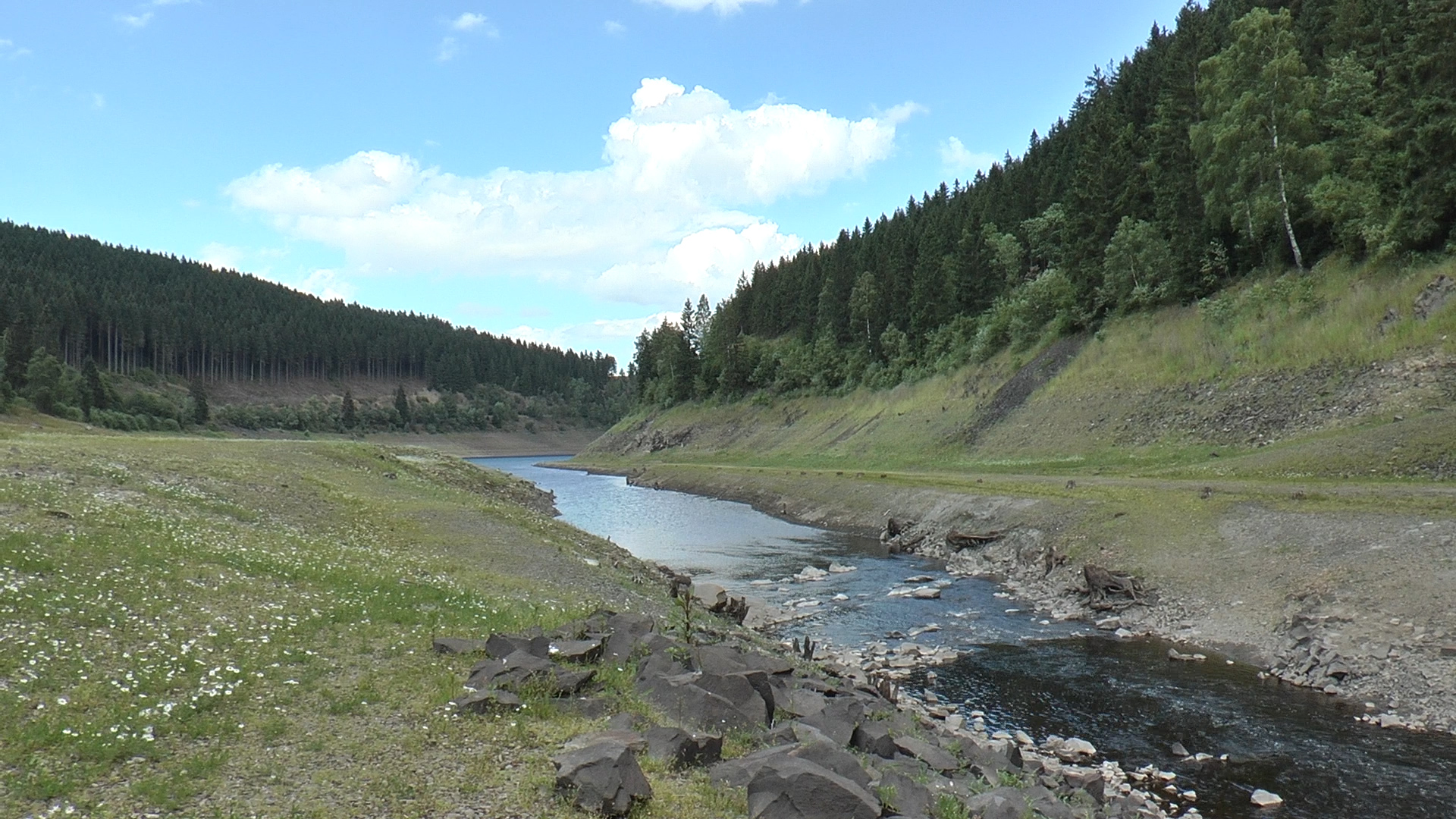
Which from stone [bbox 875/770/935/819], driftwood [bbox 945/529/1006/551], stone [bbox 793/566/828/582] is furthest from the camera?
driftwood [bbox 945/529/1006/551]

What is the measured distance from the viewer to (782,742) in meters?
12.3

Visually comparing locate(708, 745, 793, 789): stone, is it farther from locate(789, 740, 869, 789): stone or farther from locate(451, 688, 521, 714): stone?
locate(451, 688, 521, 714): stone

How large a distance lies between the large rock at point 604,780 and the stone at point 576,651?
14.7ft

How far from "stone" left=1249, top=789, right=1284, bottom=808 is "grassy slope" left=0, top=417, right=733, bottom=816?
1027cm

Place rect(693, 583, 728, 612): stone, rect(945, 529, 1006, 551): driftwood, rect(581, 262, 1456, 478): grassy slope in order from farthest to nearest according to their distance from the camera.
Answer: rect(945, 529, 1006, 551): driftwood
rect(581, 262, 1456, 478): grassy slope
rect(693, 583, 728, 612): stone

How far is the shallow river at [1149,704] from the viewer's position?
14.2m

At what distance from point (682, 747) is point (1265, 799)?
10.7m

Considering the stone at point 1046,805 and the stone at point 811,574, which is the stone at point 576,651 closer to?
the stone at point 1046,805

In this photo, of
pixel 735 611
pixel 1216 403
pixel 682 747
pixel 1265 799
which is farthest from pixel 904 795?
pixel 1216 403

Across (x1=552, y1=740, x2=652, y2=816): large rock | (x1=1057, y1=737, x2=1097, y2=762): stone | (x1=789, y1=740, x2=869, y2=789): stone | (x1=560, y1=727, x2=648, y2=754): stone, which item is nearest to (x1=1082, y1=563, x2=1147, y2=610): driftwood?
(x1=1057, y1=737, x2=1097, y2=762): stone

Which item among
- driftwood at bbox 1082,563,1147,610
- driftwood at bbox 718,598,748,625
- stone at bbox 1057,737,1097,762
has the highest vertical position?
driftwood at bbox 1082,563,1147,610

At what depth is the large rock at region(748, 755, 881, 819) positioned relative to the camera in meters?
9.64

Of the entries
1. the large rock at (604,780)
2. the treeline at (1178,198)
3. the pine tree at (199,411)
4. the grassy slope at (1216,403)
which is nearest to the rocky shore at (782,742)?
the large rock at (604,780)

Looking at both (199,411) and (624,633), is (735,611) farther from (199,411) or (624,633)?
(199,411)
